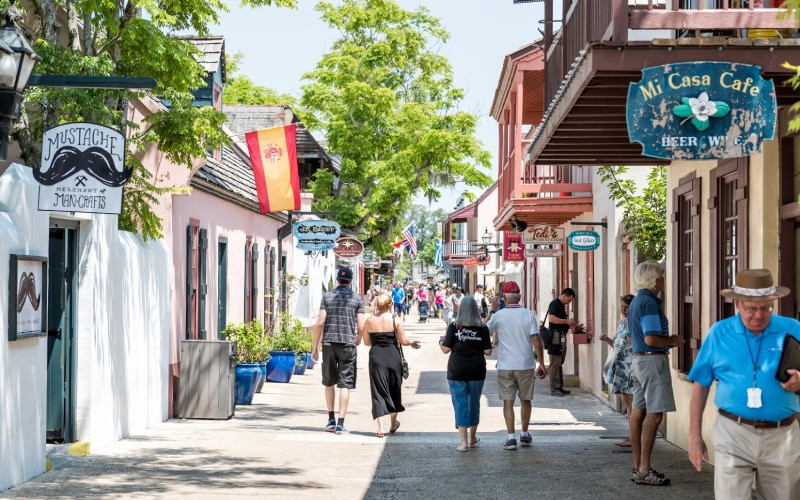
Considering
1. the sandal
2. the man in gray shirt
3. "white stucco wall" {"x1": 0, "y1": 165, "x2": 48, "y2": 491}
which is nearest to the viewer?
"white stucco wall" {"x1": 0, "y1": 165, "x2": 48, "y2": 491}

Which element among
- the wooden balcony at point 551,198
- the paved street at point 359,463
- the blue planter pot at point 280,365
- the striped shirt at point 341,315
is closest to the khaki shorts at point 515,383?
the paved street at point 359,463

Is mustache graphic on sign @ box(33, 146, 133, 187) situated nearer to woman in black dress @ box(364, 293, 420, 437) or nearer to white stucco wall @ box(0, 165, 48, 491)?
white stucco wall @ box(0, 165, 48, 491)

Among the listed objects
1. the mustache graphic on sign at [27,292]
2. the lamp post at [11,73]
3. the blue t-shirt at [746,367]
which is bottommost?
the blue t-shirt at [746,367]

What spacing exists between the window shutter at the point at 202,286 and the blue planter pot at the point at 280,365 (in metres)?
3.24

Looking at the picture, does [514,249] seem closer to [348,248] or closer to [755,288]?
[348,248]

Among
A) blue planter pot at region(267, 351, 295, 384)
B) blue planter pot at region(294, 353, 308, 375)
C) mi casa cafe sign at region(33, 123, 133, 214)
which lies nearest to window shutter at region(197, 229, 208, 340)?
blue planter pot at region(267, 351, 295, 384)

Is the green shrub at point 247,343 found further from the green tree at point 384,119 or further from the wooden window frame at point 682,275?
the green tree at point 384,119

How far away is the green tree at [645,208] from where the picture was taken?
15.8m

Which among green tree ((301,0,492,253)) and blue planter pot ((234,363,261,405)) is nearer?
blue planter pot ((234,363,261,405))

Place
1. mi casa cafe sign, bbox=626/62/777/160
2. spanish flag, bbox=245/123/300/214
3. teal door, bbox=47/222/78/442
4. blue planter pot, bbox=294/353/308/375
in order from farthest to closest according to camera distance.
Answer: blue planter pot, bbox=294/353/308/375
spanish flag, bbox=245/123/300/214
teal door, bbox=47/222/78/442
mi casa cafe sign, bbox=626/62/777/160

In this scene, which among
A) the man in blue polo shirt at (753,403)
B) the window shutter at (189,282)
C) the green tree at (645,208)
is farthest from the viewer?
the window shutter at (189,282)

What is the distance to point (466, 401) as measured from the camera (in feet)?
40.3

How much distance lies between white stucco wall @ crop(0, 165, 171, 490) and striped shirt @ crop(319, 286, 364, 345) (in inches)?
78.9

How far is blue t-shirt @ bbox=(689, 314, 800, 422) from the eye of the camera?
6.21m
